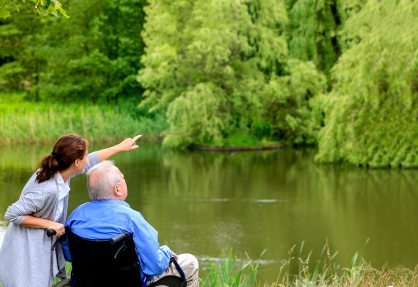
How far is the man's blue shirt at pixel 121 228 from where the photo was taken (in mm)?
3586

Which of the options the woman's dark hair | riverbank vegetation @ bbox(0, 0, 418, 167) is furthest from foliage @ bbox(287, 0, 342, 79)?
the woman's dark hair

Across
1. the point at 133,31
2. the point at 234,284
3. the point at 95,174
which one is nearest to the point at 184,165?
the point at 133,31

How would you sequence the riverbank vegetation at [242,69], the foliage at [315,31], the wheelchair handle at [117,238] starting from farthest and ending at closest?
1. the foliage at [315,31]
2. the riverbank vegetation at [242,69]
3. the wheelchair handle at [117,238]

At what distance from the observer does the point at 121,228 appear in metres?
3.57

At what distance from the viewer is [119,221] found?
11.8 ft

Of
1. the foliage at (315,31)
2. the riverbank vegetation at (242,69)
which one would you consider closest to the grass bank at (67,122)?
the riverbank vegetation at (242,69)

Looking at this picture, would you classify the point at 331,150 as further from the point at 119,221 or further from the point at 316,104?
the point at 119,221

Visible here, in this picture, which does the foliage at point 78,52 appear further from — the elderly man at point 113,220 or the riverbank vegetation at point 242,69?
the elderly man at point 113,220

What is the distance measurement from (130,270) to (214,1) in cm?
1971

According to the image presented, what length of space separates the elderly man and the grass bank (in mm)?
19783

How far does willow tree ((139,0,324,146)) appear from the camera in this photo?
2311cm

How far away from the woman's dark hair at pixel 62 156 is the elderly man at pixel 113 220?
11 cm

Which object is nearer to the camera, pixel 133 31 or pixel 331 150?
pixel 331 150

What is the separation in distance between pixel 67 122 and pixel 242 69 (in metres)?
5.30
